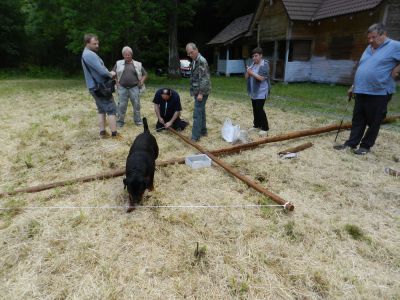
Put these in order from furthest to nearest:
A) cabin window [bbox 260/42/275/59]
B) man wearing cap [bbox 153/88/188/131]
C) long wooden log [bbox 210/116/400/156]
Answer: cabin window [bbox 260/42/275/59] < man wearing cap [bbox 153/88/188/131] < long wooden log [bbox 210/116/400/156]

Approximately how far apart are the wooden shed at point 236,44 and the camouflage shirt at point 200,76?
17822 mm

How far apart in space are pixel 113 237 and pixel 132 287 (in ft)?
2.52

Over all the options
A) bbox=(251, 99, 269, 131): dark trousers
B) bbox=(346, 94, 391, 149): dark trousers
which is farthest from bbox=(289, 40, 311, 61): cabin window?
bbox=(346, 94, 391, 149): dark trousers

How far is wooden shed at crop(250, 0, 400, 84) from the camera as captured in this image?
1440 cm

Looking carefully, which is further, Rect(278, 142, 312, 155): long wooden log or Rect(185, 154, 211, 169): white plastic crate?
Rect(278, 142, 312, 155): long wooden log

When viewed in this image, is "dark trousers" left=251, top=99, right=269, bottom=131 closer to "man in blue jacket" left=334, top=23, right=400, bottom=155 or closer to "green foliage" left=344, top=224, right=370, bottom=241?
"man in blue jacket" left=334, top=23, right=400, bottom=155

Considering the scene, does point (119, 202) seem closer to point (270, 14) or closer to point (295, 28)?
point (295, 28)

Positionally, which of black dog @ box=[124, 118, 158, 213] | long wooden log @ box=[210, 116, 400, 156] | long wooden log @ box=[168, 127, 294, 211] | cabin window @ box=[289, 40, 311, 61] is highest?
cabin window @ box=[289, 40, 311, 61]

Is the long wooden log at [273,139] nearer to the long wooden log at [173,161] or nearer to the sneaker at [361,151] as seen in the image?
the long wooden log at [173,161]

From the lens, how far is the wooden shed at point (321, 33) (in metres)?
14.4

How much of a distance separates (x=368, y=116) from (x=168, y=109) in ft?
12.9

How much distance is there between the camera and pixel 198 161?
487cm

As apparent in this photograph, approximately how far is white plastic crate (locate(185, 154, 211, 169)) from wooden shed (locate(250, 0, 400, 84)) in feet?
42.4

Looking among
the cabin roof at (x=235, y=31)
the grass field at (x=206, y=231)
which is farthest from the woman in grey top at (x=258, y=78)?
the cabin roof at (x=235, y=31)
